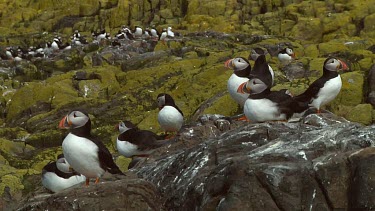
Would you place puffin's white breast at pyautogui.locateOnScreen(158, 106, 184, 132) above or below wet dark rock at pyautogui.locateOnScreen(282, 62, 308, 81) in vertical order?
above

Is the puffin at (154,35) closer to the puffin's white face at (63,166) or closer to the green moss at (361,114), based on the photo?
the green moss at (361,114)

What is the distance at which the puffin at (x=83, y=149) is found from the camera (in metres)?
8.89

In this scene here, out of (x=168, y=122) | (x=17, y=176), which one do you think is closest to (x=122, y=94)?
(x=17, y=176)

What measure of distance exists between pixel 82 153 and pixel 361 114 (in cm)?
949

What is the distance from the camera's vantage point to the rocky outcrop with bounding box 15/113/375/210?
23.7 ft

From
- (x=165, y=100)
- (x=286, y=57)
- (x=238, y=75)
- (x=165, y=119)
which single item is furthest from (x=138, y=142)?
(x=286, y=57)

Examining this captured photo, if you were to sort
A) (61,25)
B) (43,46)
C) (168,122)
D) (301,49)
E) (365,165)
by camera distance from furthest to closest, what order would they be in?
(61,25)
(43,46)
(301,49)
(168,122)
(365,165)

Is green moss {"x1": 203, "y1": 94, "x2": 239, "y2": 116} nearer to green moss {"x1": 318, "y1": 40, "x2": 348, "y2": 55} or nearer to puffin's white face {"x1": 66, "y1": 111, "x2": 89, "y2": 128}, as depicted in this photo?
puffin's white face {"x1": 66, "y1": 111, "x2": 89, "y2": 128}

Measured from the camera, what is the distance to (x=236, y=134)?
9.25 meters

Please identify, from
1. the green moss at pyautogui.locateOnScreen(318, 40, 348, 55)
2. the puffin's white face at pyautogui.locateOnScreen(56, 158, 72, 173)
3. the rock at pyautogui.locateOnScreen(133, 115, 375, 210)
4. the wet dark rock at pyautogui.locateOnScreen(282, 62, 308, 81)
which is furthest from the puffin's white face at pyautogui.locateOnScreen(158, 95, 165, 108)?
the green moss at pyautogui.locateOnScreen(318, 40, 348, 55)

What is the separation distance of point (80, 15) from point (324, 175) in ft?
244

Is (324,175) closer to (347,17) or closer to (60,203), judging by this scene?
(60,203)

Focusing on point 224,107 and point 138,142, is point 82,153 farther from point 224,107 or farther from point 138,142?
point 224,107

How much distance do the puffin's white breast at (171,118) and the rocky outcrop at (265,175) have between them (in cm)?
290
